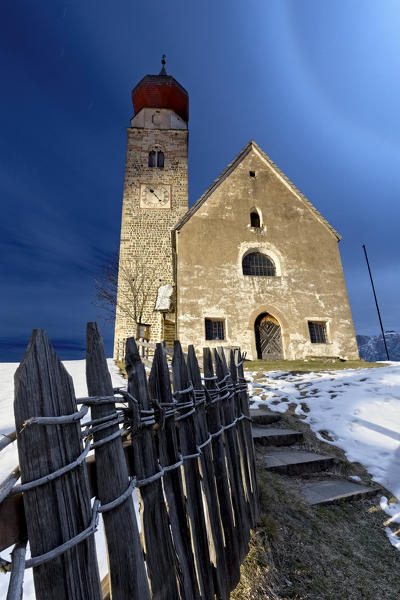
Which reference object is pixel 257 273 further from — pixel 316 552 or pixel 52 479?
pixel 52 479

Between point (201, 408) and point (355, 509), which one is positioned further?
point (355, 509)

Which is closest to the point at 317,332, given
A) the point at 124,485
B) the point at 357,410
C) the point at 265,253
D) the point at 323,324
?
the point at 323,324

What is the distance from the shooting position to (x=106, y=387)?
116 centimetres

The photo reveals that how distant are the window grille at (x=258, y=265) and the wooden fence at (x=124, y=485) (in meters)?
12.5

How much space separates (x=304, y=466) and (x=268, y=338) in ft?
33.5

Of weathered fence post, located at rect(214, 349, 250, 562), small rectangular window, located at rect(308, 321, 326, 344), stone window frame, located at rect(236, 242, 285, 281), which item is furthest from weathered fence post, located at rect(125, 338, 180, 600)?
small rectangular window, located at rect(308, 321, 326, 344)

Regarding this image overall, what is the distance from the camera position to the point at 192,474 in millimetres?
Result: 1713

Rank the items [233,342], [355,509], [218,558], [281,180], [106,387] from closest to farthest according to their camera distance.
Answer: [106,387] → [218,558] → [355,509] → [233,342] → [281,180]

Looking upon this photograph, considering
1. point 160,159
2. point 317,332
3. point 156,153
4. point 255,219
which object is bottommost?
point 317,332

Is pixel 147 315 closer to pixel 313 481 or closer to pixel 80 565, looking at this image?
pixel 313 481

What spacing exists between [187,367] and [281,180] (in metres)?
16.4

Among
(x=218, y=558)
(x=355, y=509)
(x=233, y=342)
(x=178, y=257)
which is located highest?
(x=178, y=257)

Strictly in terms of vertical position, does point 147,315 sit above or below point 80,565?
above

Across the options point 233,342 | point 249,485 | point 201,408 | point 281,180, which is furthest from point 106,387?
point 281,180
